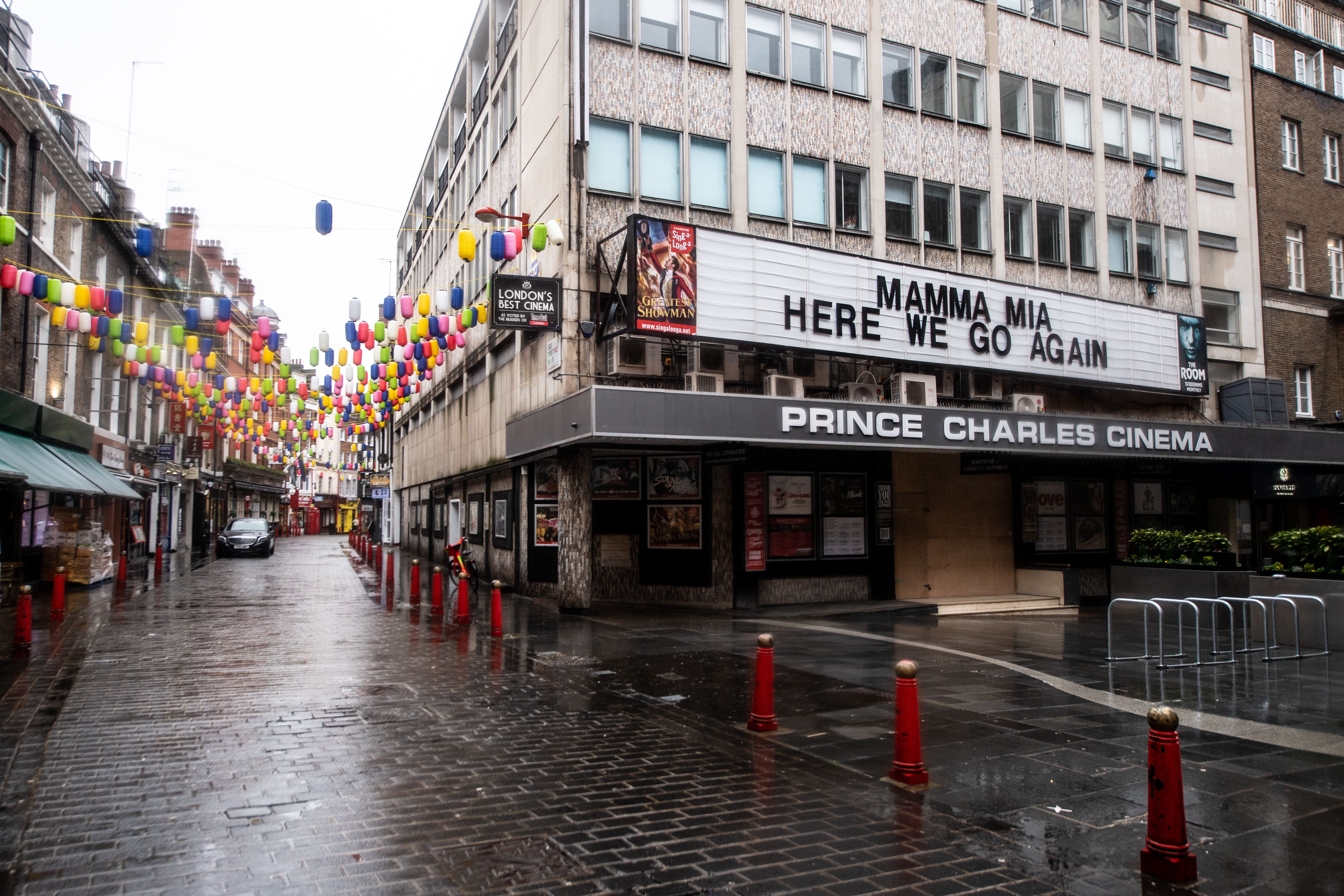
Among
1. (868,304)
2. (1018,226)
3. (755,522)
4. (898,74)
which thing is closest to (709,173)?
(868,304)

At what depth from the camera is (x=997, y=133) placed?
2125cm

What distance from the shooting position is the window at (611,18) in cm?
1731

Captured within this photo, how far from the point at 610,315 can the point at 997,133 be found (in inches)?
447

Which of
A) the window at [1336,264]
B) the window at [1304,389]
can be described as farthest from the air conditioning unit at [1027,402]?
the window at [1336,264]

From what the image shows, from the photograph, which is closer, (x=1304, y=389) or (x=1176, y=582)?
(x=1176, y=582)

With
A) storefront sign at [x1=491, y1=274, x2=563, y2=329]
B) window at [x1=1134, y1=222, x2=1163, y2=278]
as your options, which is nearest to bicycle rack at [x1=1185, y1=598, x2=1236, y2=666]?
window at [x1=1134, y1=222, x2=1163, y2=278]

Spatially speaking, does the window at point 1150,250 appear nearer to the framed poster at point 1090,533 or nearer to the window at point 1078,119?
the window at point 1078,119

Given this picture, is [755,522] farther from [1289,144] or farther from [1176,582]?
[1289,144]

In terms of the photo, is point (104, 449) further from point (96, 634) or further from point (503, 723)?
point (503, 723)

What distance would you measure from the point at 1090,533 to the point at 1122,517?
1.08 m

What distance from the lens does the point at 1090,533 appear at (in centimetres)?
2309

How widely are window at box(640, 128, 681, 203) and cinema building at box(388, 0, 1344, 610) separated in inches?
2.2

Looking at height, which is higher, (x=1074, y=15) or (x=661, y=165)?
(x=1074, y=15)

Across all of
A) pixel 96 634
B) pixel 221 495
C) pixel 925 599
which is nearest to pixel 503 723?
pixel 96 634
